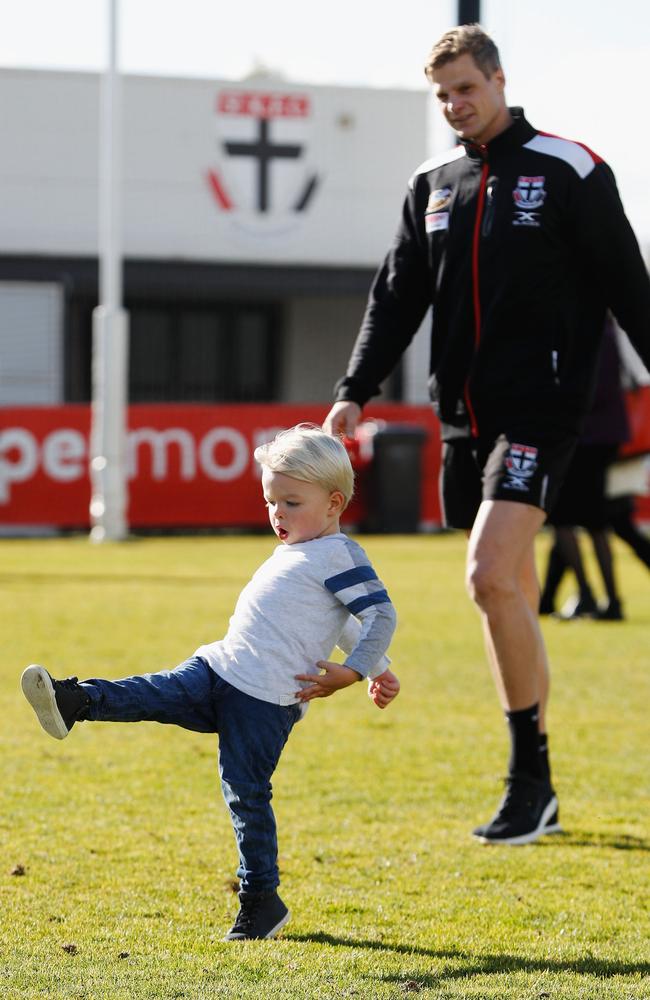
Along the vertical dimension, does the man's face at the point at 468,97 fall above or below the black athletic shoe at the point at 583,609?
above

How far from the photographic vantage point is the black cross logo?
26.8m

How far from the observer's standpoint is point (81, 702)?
3512 millimetres

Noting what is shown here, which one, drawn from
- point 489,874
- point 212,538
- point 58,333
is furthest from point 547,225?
point 58,333

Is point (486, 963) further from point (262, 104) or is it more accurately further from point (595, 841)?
point (262, 104)

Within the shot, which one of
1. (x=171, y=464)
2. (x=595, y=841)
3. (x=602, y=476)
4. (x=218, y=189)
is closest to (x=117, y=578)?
(x=602, y=476)

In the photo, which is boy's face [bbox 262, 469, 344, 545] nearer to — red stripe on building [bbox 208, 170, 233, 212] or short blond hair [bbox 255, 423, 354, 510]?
short blond hair [bbox 255, 423, 354, 510]

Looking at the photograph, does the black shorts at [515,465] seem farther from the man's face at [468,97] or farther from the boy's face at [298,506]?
the boy's face at [298,506]

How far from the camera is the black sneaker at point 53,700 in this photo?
3467 mm

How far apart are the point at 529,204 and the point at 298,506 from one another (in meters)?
1.49

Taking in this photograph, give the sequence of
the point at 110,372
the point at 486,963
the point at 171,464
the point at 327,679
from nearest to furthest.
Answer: the point at 486,963 → the point at 327,679 → the point at 110,372 → the point at 171,464

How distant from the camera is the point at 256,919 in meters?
3.58

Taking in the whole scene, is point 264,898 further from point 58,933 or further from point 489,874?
point 489,874

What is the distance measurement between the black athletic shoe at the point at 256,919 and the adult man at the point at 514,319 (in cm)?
124

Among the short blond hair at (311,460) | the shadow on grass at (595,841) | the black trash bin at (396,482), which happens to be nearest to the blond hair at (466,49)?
the short blond hair at (311,460)
